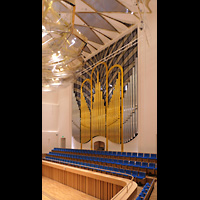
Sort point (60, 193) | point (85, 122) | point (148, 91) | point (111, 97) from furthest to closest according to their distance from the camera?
1. point (85, 122)
2. point (111, 97)
3. point (148, 91)
4. point (60, 193)

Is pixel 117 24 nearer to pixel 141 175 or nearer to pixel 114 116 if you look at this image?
pixel 114 116

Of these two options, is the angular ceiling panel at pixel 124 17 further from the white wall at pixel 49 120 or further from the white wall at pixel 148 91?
the white wall at pixel 49 120

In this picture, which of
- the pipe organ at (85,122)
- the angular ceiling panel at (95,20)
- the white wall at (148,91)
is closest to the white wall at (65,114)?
the pipe organ at (85,122)

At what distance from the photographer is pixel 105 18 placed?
9.27 metres

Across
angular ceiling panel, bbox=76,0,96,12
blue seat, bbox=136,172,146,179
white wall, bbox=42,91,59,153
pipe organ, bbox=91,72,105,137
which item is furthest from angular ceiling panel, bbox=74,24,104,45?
blue seat, bbox=136,172,146,179

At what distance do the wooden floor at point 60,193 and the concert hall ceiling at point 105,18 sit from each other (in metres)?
5.74

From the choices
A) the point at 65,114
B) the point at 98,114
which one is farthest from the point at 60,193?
the point at 65,114

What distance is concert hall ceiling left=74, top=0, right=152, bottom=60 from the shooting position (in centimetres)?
809

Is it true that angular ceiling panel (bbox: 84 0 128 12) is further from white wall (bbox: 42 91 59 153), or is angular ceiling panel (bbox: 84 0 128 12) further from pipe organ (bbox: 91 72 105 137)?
white wall (bbox: 42 91 59 153)

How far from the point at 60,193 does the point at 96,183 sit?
137cm
